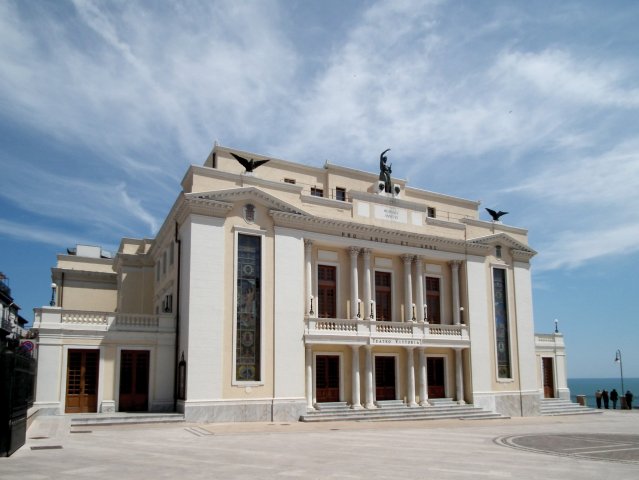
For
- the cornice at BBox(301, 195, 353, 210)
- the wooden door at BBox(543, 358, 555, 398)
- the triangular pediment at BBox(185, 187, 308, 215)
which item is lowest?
the wooden door at BBox(543, 358, 555, 398)

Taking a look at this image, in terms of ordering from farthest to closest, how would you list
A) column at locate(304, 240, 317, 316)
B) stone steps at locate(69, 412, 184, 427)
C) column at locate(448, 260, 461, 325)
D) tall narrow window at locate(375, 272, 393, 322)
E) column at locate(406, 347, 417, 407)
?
1. column at locate(448, 260, 461, 325)
2. tall narrow window at locate(375, 272, 393, 322)
3. column at locate(406, 347, 417, 407)
4. column at locate(304, 240, 317, 316)
5. stone steps at locate(69, 412, 184, 427)

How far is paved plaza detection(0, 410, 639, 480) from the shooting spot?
12.7 m

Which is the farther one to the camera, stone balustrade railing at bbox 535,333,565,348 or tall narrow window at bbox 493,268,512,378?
stone balustrade railing at bbox 535,333,565,348

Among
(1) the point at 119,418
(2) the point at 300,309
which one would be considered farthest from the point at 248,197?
(1) the point at 119,418

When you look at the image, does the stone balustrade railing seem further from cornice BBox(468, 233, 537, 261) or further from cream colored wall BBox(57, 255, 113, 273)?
cream colored wall BBox(57, 255, 113, 273)

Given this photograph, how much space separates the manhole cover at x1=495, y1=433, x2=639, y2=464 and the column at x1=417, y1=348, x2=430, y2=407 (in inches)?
389

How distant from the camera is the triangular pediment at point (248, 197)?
27.3m

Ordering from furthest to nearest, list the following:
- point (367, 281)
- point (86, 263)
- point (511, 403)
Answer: point (86, 263) < point (511, 403) < point (367, 281)

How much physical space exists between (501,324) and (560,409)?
635cm

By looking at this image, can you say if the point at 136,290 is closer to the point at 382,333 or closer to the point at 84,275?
the point at 84,275

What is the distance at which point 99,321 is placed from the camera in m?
26.8

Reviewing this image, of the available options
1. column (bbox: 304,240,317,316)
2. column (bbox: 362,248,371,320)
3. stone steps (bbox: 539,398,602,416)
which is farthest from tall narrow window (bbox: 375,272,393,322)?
stone steps (bbox: 539,398,602,416)

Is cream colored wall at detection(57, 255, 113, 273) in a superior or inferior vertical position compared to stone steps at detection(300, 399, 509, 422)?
superior

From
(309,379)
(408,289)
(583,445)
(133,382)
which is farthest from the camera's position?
(408,289)
